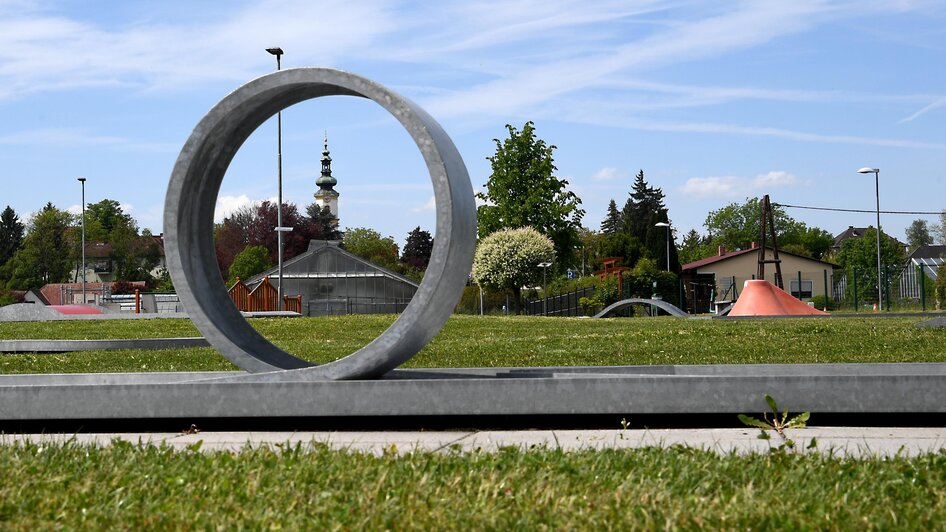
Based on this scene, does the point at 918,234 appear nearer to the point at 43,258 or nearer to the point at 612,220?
the point at 612,220

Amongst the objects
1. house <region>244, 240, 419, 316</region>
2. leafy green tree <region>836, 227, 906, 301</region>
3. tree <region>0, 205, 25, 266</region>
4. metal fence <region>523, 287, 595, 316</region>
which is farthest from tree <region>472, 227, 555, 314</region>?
tree <region>0, 205, 25, 266</region>

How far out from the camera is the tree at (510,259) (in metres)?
42.8

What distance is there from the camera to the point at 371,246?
86250mm

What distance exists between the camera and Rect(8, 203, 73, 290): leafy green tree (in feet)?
274

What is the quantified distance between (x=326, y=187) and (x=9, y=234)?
5283cm

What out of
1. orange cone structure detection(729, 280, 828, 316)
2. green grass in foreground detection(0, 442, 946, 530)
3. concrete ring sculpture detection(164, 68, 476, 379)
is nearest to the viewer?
green grass in foreground detection(0, 442, 946, 530)

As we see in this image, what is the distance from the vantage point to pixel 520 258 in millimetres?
42625

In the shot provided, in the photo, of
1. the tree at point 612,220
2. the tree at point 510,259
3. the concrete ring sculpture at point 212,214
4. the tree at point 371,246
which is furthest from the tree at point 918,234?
the concrete ring sculpture at point 212,214

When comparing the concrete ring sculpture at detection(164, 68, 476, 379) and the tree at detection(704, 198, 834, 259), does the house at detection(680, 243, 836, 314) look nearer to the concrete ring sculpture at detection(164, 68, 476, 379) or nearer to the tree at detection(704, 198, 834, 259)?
the tree at detection(704, 198, 834, 259)

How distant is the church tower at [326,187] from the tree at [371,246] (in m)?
43.6

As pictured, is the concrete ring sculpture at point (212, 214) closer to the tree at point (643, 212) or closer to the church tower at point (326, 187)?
the tree at point (643, 212)

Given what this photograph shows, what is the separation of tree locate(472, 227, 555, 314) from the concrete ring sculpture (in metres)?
35.2

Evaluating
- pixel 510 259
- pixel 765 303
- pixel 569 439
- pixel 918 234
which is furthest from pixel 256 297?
pixel 918 234

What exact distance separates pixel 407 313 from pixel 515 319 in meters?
18.8
